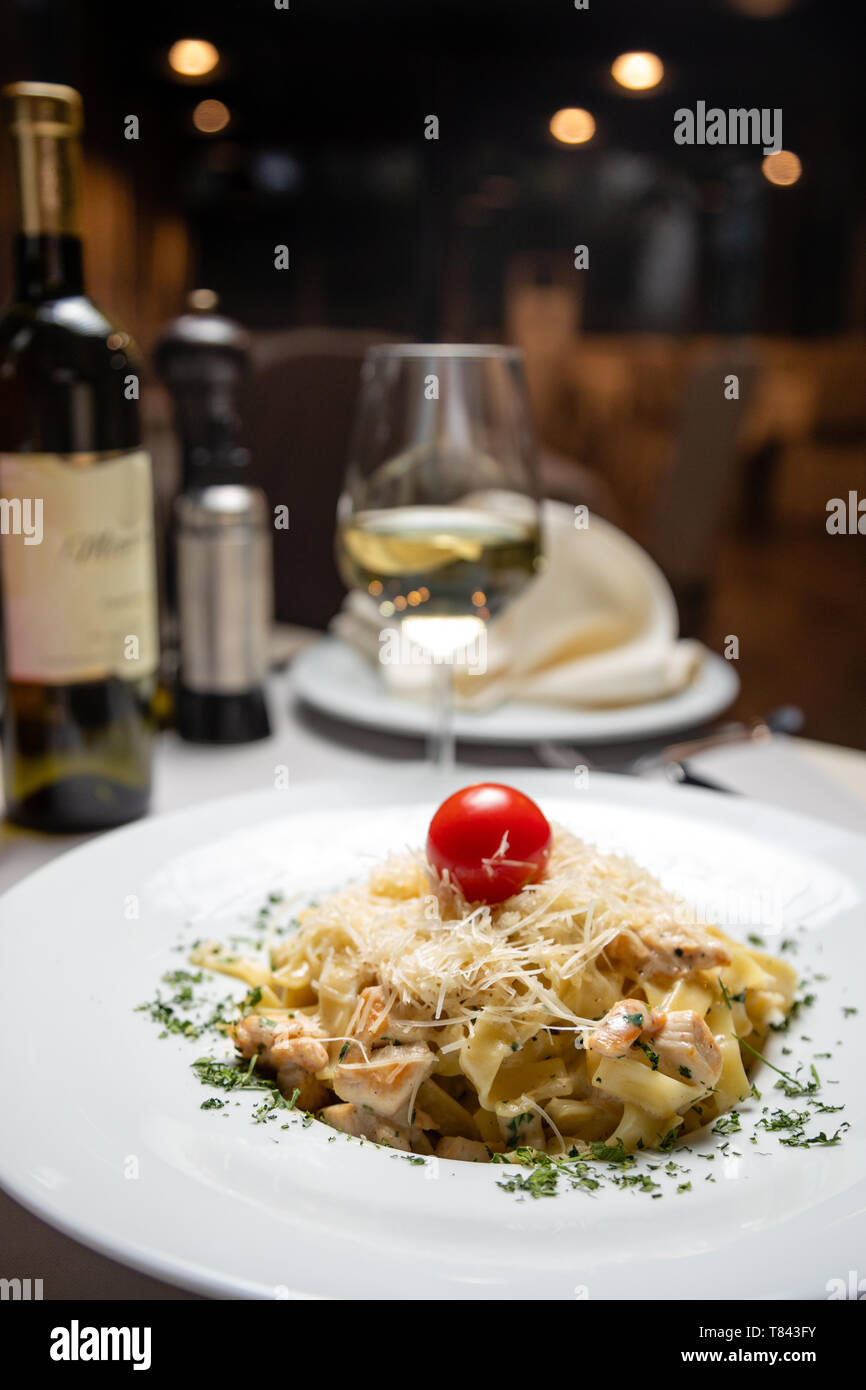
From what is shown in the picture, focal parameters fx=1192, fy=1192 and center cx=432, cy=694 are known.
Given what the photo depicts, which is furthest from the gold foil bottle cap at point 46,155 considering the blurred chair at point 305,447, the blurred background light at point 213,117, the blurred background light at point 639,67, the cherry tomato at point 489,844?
the blurred background light at point 639,67

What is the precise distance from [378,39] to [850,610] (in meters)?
4.14

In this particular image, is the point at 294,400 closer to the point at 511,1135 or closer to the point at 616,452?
the point at 511,1135

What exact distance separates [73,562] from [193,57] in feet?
21.5

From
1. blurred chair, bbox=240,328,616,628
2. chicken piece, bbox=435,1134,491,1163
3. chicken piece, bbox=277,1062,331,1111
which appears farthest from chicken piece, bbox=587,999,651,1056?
blurred chair, bbox=240,328,616,628

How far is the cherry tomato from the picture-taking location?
1.00 m

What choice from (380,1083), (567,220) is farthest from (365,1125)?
(567,220)

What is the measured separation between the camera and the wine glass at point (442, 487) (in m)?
1.46

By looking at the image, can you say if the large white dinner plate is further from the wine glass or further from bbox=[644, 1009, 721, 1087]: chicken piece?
the wine glass

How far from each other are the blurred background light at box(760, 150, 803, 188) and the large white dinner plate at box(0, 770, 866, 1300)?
7.08 meters

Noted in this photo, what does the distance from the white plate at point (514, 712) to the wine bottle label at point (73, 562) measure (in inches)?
17.1

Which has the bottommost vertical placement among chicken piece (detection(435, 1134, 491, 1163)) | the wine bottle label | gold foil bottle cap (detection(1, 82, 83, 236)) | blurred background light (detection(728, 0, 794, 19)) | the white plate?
chicken piece (detection(435, 1134, 491, 1163))

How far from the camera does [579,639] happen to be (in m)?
1.89

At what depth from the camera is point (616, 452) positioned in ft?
24.4

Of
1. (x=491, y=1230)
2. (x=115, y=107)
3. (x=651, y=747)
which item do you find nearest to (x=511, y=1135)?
A: (x=491, y=1230)
